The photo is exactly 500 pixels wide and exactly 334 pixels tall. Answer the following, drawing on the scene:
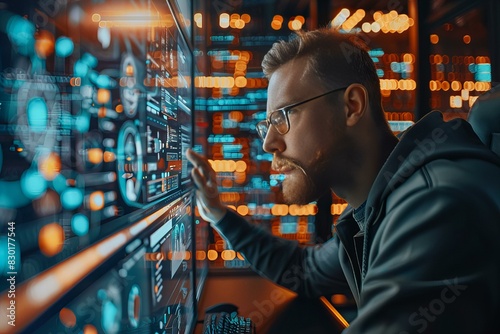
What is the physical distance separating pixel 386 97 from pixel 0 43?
97.4 inches

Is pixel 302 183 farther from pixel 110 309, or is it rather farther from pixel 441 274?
pixel 110 309

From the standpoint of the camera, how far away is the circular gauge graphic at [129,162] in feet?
1.97

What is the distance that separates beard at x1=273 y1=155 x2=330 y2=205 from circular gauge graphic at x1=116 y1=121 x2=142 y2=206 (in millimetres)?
497

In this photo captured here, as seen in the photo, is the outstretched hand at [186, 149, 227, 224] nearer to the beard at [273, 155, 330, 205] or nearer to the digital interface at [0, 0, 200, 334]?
the beard at [273, 155, 330, 205]

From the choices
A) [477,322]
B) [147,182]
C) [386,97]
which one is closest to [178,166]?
[147,182]

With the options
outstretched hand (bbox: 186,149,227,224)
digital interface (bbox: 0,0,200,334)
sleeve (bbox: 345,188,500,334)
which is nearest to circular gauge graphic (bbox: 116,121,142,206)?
digital interface (bbox: 0,0,200,334)

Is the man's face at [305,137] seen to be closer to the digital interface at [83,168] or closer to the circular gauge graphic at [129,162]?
the digital interface at [83,168]

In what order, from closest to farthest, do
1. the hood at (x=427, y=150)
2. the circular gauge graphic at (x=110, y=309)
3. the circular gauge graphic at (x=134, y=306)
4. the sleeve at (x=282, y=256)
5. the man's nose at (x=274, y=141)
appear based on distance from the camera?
the circular gauge graphic at (x=110, y=309)
the circular gauge graphic at (x=134, y=306)
the hood at (x=427, y=150)
the man's nose at (x=274, y=141)
the sleeve at (x=282, y=256)

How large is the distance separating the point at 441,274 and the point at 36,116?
0.60 metres

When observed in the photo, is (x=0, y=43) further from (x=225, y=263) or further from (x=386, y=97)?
(x=386, y=97)

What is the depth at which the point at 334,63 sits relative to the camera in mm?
1036

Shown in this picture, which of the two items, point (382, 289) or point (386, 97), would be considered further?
point (386, 97)

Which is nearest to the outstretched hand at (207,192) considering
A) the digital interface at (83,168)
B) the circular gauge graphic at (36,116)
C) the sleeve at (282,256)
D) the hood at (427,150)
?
the sleeve at (282,256)

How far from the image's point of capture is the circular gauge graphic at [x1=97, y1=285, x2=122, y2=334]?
514 mm
